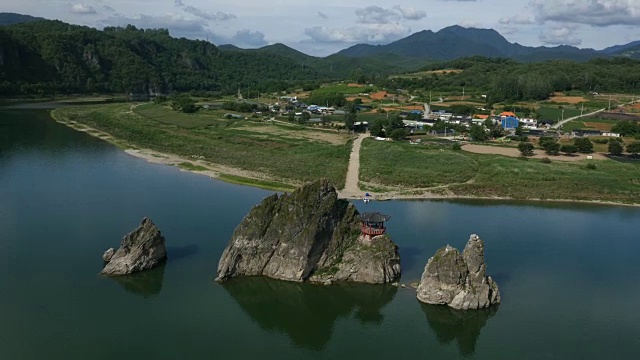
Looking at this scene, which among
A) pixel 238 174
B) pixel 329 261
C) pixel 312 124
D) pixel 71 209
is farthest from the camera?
pixel 312 124

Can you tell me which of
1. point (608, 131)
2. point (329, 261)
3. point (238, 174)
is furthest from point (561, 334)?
point (608, 131)

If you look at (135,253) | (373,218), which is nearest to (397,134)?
(373,218)

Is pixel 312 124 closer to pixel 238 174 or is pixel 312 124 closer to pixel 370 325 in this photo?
pixel 238 174

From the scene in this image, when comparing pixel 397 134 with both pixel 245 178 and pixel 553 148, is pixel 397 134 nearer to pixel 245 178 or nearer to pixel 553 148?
pixel 553 148

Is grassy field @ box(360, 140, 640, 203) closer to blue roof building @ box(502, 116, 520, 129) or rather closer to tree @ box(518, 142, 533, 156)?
tree @ box(518, 142, 533, 156)

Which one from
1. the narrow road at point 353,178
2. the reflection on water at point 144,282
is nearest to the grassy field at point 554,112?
the narrow road at point 353,178

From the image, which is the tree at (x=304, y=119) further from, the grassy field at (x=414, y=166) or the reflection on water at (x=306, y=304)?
the reflection on water at (x=306, y=304)
